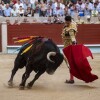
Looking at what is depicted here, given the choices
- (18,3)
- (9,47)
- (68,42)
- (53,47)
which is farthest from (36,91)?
(18,3)

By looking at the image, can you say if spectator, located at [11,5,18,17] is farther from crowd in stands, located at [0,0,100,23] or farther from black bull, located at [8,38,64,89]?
black bull, located at [8,38,64,89]

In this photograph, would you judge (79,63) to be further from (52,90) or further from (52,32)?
(52,32)

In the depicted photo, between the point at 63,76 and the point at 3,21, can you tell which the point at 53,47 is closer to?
the point at 63,76

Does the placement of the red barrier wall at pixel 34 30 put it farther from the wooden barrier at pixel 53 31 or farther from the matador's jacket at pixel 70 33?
the matador's jacket at pixel 70 33

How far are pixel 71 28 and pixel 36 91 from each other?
1283 mm

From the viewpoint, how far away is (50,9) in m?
13.7

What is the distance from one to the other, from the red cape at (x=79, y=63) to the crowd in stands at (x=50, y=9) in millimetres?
6533

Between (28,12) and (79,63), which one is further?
(28,12)

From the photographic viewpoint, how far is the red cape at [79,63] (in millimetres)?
6801

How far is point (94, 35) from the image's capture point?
1358 cm

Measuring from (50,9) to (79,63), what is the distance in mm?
7109

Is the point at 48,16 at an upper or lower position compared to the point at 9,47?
upper

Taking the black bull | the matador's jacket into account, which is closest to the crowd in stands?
the matador's jacket

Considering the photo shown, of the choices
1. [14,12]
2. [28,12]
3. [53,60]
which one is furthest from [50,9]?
[53,60]
